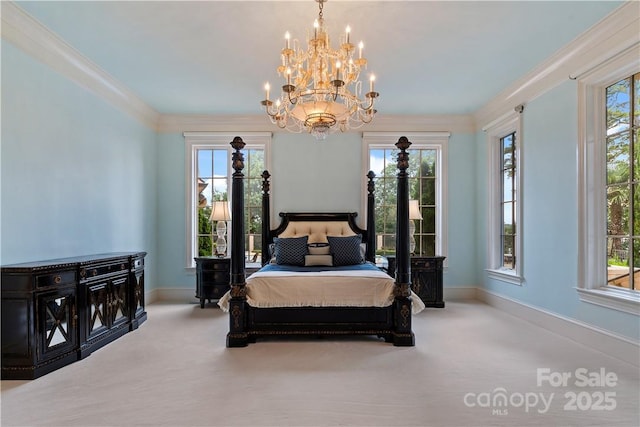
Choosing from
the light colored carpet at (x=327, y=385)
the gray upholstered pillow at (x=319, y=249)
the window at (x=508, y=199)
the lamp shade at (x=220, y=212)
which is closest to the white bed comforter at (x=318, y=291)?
the light colored carpet at (x=327, y=385)

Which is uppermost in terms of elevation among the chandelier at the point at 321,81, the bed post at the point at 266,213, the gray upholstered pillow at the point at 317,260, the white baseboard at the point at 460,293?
the chandelier at the point at 321,81

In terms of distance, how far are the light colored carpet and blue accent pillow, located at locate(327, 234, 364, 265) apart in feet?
3.90

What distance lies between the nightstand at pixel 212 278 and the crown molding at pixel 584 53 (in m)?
4.38

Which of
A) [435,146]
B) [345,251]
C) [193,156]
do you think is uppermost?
[435,146]

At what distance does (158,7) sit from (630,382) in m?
4.48

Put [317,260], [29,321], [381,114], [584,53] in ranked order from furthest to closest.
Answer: [381,114] → [317,260] → [584,53] → [29,321]

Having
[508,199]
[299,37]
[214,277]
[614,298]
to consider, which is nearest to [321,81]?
[299,37]

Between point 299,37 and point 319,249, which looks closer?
point 299,37

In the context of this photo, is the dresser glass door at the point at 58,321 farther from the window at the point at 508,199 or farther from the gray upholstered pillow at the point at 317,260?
the window at the point at 508,199

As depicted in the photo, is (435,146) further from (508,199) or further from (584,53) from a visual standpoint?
(584,53)

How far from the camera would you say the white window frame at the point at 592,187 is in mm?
3195

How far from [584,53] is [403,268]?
103 inches

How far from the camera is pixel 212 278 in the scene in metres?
4.91

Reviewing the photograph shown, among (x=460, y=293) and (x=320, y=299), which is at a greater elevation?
(x=320, y=299)
